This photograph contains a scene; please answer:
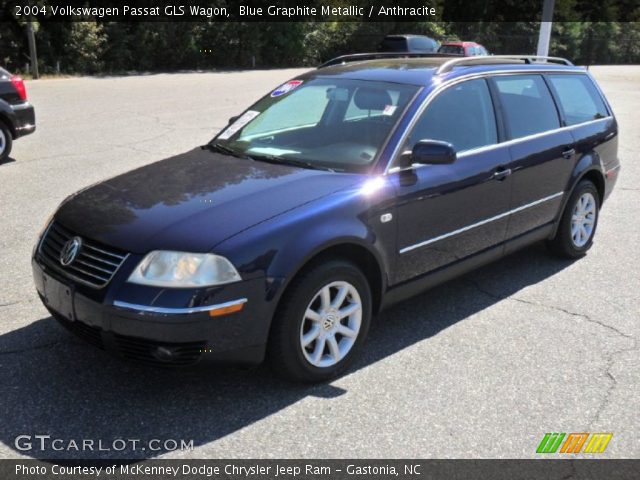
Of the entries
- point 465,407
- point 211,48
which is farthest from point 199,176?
point 211,48

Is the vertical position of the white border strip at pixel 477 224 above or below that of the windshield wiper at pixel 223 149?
below

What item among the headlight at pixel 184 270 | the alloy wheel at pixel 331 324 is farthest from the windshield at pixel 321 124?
the headlight at pixel 184 270

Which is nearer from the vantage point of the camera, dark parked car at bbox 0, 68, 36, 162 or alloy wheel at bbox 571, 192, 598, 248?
alloy wheel at bbox 571, 192, 598, 248

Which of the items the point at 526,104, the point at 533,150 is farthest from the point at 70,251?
the point at 526,104

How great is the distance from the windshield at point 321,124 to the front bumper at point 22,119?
5.72m

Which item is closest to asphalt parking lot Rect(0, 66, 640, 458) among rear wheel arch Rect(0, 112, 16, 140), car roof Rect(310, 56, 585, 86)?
car roof Rect(310, 56, 585, 86)

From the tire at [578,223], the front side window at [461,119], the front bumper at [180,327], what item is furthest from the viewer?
the tire at [578,223]

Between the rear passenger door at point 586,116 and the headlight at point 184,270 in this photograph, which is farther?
the rear passenger door at point 586,116

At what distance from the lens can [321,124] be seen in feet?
14.7

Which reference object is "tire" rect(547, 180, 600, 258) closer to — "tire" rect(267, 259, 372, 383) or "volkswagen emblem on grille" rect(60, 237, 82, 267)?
"tire" rect(267, 259, 372, 383)

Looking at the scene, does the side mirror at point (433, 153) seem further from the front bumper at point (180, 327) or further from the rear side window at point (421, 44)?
the rear side window at point (421, 44)

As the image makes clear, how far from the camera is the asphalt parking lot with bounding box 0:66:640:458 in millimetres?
3104

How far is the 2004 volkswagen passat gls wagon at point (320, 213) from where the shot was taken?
10.2 ft

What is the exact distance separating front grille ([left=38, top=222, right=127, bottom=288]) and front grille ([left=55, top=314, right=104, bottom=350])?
216 mm
